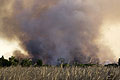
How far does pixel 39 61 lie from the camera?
18.5 metres

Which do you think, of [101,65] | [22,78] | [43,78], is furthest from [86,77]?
[101,65]

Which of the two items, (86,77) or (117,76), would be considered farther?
(117,76)

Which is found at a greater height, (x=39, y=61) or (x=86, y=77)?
(x=39, y=61)

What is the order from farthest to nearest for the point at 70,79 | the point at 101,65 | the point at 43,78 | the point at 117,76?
the point at 101,65 < the point at 117,76 < the point at 70,79 < the point at 43,78

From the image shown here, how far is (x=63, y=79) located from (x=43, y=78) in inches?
19.1

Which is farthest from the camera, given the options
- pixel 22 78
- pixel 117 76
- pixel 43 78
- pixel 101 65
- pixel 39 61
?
pixel 39 61

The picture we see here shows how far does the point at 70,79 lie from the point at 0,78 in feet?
4.79

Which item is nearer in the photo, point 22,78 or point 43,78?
point 22,78

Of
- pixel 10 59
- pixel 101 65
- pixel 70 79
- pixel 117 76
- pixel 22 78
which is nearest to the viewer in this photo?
pixel 22 78

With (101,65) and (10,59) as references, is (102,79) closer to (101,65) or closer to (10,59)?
(101,65)

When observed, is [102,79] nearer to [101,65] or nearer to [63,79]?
[63,79]

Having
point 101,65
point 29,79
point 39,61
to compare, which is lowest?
point 29,79

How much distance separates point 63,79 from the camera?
4988 mm

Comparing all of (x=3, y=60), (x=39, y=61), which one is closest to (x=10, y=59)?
(x=3, y=60)
